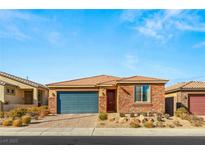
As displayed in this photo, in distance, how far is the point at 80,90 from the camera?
30.7m

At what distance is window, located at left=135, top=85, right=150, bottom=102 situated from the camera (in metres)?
26.8

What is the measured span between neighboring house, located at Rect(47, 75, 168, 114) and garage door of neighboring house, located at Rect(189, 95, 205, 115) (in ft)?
14.4

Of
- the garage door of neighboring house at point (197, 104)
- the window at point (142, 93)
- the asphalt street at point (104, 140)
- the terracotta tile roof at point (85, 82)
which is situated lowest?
the asphalt street at point (104, 140)

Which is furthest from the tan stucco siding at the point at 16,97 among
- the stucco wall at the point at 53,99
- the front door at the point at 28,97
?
the stucco wall at the point at 53,99

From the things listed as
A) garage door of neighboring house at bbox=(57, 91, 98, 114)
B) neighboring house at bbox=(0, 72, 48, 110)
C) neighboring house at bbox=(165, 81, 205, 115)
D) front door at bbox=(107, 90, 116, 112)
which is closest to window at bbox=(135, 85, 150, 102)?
neighboring house at bbox=(165, 81, 205, 115)

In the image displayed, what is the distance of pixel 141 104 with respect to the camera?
26.8 m

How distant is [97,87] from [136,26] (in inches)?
431

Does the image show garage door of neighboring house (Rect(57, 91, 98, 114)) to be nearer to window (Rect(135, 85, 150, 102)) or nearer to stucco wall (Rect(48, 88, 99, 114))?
stucco wall (Rect(48, 88, 99, 114))

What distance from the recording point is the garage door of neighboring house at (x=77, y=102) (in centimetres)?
3047

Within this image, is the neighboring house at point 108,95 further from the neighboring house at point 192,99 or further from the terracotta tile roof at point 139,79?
the neighboring house at point 192,99

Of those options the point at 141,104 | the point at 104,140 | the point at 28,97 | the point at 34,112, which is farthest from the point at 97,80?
the point at 104,140

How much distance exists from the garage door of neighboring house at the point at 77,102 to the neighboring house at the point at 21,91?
6241 mm
